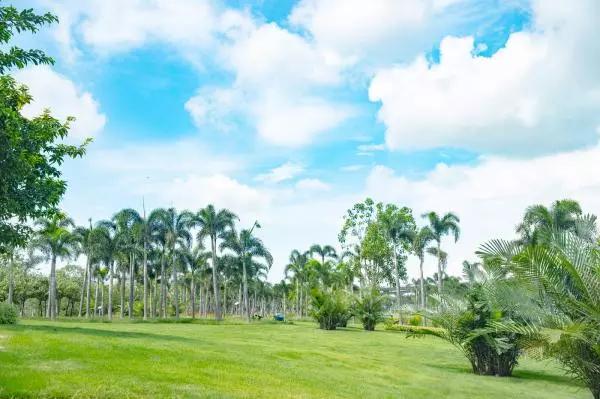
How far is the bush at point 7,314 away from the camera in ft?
96.4

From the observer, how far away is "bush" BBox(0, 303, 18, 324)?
29375mm

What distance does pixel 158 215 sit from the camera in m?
68.4

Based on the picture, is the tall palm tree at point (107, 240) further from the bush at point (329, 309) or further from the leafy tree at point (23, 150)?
the leafy tree at point (23, 150)

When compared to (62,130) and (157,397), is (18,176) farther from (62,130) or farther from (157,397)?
(157,397)

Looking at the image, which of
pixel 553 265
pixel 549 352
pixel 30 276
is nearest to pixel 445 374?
pixel 549 352

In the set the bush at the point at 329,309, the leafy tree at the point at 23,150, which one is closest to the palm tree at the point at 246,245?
the bush at the point at 329,309

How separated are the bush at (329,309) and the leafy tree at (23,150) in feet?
127

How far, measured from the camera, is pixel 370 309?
5106cm

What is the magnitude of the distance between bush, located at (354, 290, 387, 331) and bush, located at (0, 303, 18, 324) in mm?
30453

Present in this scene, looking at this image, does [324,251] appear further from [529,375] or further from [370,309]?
[529,375]

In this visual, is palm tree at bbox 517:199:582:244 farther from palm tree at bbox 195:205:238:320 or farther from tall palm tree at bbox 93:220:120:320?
tall palm tree at bbox 93:220:120:320

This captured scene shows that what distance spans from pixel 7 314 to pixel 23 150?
79.8 ft

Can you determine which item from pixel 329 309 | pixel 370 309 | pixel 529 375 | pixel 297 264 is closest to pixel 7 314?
pixel 329 309

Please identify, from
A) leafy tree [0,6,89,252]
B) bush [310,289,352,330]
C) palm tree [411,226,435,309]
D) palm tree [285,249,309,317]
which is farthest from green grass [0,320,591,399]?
palm tree [285,249,309,317]
